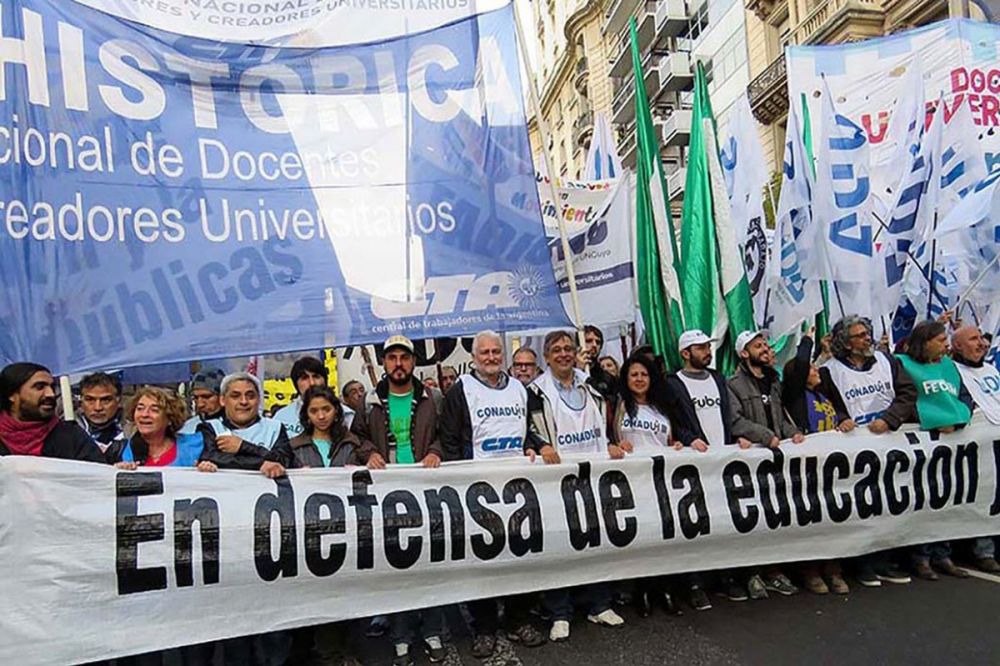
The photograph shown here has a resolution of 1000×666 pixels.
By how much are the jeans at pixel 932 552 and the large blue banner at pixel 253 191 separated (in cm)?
253

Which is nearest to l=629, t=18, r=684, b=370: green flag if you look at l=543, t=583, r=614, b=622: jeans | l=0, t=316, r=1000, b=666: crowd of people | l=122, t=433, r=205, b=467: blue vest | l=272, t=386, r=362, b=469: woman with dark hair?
l=0, t=316, r=1000, b=666: crowd of people

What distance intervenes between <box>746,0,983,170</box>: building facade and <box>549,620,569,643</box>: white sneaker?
17084 millimetres

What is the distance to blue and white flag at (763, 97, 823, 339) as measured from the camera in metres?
6.48

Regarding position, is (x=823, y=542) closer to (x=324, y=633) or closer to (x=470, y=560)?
(x=470, y=560)

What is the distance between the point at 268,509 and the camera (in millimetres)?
3572

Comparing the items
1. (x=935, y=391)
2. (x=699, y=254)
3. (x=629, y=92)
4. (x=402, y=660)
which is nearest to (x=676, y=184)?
(x=629, y=92)

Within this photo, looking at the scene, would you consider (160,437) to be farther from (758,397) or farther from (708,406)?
(758,397)

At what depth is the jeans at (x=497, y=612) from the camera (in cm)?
398

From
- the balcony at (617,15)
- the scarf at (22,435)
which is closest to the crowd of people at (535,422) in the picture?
the scarf at (22,435)

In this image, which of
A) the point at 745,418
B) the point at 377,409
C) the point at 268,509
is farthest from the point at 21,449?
the point at 745,418

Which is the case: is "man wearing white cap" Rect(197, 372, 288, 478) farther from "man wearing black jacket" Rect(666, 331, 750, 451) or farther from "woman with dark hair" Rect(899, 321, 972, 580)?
"woman with dark hair" Rect(899, 321, 972, 580)

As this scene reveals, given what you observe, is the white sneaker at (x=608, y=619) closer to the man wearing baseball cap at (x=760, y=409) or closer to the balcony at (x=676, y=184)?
the man wearing baseball cap at (x=760, y=409)

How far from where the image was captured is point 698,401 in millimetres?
4496

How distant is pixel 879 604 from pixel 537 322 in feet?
7.65
